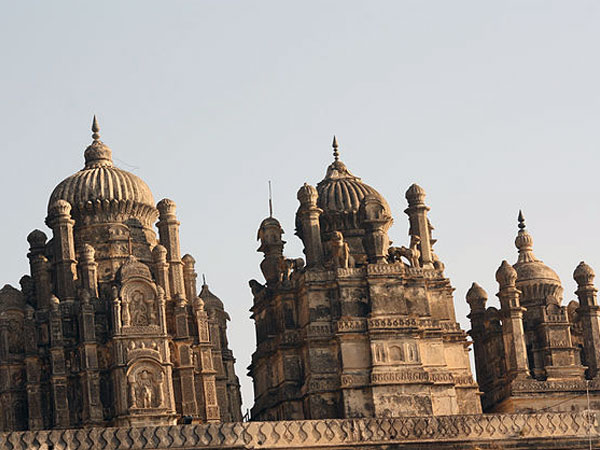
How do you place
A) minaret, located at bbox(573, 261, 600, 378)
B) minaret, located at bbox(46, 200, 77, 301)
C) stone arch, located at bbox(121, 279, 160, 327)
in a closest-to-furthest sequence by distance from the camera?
stone arch, located at bbox(121, 279, 160, 327), minaret, located at bbox(46, 200, 77, 301), minaret, located at bbox(573, 261, 600, 378)

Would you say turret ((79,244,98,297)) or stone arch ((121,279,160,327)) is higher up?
turret ((79,244,98,297))

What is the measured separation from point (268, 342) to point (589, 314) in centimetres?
1343

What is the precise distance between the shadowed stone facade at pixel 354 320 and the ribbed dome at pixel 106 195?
431 centimetres

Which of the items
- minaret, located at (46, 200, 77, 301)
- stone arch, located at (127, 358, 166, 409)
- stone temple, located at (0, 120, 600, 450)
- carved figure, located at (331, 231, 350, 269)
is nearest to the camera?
stone temple, located at (0, 120, 600, 450)

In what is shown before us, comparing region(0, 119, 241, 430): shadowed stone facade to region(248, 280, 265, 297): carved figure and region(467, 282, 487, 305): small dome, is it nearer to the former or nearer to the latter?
region(248, 280, 265, 297): carved figure

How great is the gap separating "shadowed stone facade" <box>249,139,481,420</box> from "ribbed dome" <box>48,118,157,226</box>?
4315 millimetres

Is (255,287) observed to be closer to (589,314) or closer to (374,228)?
(374,228)

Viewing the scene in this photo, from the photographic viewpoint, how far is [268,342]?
209 ft

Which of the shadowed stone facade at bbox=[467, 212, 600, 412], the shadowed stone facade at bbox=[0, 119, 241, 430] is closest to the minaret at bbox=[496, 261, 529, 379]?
the shadowed stone facade at bbox=[467, 212, 600, 412]

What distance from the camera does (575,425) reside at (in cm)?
5819

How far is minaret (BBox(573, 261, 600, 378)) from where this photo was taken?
69125mm

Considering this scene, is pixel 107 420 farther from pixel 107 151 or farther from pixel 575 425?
pixel 575 425

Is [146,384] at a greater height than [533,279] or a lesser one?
lesser

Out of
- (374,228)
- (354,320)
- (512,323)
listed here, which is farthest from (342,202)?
(512,323)
